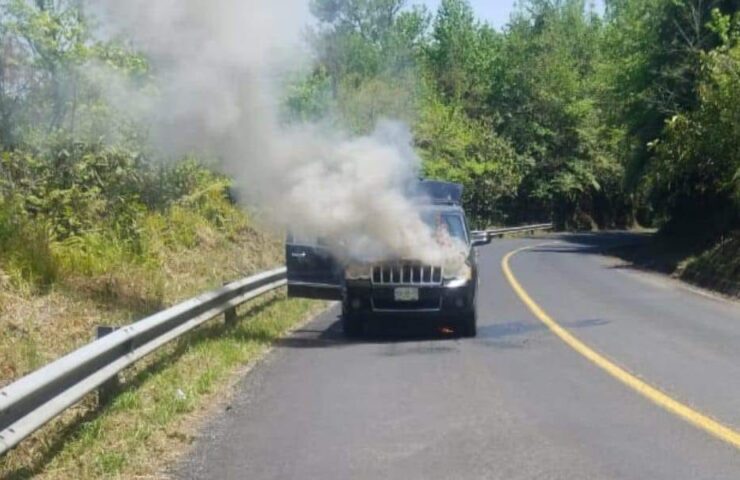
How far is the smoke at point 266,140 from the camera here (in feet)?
44.5

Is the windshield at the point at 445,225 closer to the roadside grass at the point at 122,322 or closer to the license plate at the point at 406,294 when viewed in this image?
the license plate at the point at 406,294

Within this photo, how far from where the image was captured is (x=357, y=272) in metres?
14.4

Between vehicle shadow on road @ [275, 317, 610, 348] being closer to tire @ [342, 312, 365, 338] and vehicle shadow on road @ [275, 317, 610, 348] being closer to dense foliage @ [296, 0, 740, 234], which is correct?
tire @ [342, 312, 365, 338]

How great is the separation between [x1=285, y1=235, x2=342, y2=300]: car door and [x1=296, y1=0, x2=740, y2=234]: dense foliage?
97.3 inches

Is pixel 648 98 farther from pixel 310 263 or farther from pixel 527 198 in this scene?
pixel 527 198

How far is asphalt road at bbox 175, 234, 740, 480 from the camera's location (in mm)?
7309

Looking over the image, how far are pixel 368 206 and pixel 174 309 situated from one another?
154 inches

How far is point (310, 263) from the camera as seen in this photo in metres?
15.4

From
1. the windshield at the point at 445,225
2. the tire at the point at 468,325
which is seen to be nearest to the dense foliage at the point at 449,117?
the windshield at the point at 445,225

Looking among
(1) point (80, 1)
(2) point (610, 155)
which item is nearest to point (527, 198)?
(2) point (610, 155)

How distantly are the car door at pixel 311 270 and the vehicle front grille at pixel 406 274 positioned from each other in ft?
3.02

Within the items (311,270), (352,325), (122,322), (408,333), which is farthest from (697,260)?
(122,322)

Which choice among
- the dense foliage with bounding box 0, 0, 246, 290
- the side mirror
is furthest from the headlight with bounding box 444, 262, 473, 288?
the dense foliage with bounding box 0, 0, 246, 290

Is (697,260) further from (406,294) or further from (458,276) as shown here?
(406,294)
